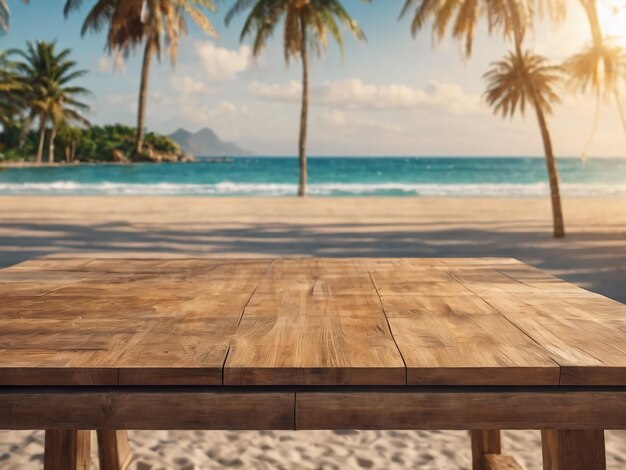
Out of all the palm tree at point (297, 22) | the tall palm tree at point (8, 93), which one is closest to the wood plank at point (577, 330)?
the palm tree at point (297, 22)

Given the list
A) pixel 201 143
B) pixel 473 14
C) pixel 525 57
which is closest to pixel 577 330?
pixel 525 57

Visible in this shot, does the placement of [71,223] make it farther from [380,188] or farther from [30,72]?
[30,72]

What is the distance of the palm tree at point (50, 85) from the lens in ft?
101

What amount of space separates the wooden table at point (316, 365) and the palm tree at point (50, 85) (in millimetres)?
31599

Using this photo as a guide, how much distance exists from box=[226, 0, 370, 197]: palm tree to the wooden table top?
15403 mm

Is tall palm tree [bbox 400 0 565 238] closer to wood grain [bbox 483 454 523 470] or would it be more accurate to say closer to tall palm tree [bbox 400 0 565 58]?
tall palm tree [bbox 400 0 565 58]

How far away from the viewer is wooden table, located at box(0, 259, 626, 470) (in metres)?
0.97

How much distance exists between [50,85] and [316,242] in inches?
1062

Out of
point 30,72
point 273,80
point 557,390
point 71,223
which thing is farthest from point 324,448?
point 273,80

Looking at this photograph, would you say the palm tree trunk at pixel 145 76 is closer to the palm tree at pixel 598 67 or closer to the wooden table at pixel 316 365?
the palm tree at pixel 598 67

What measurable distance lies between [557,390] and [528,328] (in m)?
0.24

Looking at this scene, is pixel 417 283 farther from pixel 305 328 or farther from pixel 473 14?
pixel 473 14

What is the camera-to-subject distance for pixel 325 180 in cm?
3728

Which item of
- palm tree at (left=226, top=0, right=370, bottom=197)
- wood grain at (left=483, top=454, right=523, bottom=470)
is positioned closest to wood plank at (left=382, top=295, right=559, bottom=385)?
wood grain at (left=483, top=454, right=523, bottom=470)
